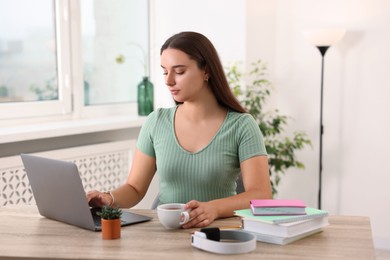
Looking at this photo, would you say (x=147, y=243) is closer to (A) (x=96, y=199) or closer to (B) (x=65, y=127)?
(A) (x=96, y=199)

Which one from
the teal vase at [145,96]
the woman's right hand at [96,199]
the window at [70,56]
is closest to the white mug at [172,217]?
the woman's right hand at [96,199]

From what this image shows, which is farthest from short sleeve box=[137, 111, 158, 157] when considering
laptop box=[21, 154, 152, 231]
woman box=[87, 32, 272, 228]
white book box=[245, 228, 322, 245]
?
white book box=[245, 228, 322, 245]

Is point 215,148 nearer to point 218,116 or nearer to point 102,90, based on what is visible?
point 218,116

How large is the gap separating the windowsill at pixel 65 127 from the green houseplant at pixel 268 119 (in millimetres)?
677

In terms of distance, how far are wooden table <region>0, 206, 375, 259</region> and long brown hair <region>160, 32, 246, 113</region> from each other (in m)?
0.52

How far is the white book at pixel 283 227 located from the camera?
1740 mm

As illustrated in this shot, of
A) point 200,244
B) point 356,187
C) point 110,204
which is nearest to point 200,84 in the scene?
point 110,204

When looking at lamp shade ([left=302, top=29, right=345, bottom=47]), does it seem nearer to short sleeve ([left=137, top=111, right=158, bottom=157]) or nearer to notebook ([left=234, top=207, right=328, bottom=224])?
short sleeve ([left=137, top=111, right=158, bottom=157])

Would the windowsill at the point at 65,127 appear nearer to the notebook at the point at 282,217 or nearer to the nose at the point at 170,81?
the nose at the point at 170,81

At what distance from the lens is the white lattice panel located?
318 centimetres

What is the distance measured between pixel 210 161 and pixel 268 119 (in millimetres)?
2156

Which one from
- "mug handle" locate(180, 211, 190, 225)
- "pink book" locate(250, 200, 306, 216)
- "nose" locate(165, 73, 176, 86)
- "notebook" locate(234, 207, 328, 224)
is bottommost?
"mug handle" locate(180, 211, 190, 225)

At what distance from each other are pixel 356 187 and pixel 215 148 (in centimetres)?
221

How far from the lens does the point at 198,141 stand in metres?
2.32
